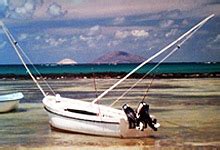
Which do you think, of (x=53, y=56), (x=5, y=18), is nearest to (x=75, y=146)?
(x=53, y=56)

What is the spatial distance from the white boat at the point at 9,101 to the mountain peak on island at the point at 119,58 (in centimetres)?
82

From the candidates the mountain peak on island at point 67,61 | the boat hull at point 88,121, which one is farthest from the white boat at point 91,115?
the mountain peak on island at point 67,61

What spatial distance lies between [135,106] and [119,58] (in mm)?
398

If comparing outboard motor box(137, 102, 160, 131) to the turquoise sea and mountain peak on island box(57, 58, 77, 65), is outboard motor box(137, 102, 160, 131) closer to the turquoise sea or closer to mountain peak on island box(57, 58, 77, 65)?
the turquoise sea

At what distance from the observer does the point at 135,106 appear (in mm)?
6344

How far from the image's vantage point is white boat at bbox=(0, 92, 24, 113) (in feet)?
21.8

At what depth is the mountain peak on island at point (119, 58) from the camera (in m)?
6.25

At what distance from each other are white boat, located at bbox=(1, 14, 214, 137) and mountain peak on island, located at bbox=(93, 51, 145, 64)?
0.07 metres

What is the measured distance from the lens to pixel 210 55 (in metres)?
6.21

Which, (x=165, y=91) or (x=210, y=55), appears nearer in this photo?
(x=210, y=55)

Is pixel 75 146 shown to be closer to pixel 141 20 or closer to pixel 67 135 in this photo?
pixel 67 135

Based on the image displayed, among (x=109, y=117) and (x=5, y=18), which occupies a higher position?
(x=5, y=18)

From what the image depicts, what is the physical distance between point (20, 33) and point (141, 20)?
0.94 m

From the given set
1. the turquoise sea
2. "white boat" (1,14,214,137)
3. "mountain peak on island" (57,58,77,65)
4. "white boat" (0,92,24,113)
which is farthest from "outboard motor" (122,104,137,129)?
"white boat" (0,92,24,113)
